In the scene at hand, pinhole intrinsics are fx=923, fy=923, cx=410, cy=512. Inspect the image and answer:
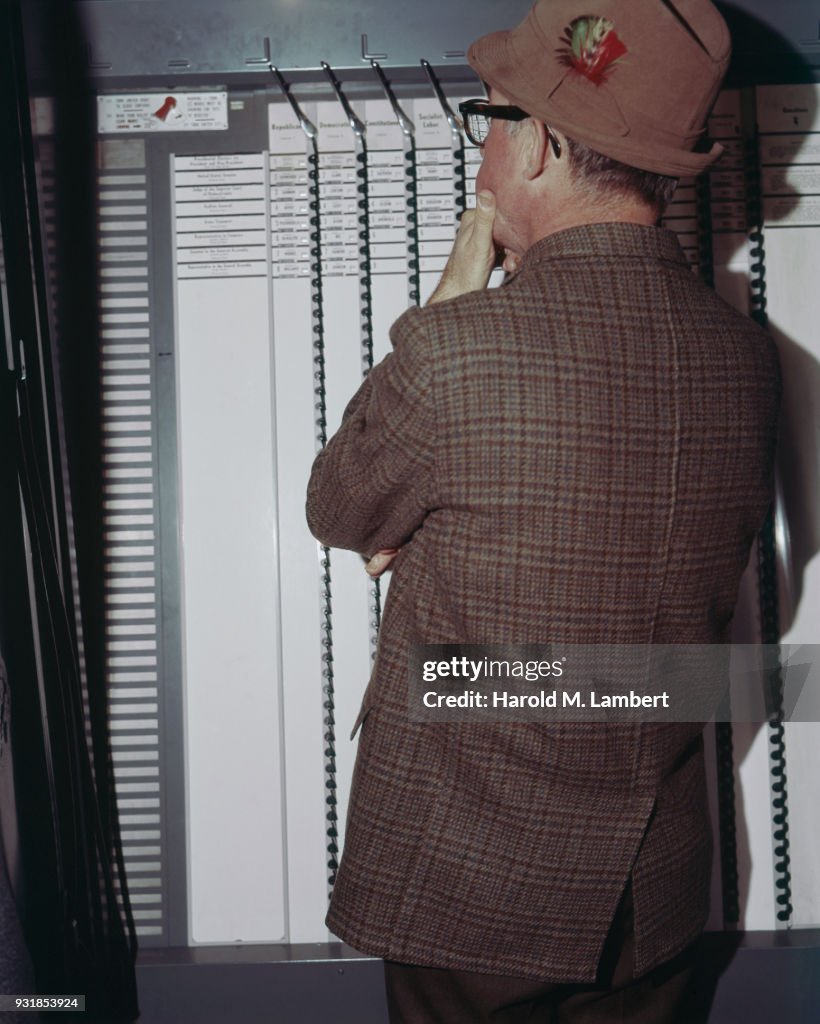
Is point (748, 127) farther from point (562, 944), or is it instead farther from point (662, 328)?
point (562, 944)

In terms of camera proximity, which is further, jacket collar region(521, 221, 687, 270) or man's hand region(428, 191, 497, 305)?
man's hand region(428, 191, 497, 305)

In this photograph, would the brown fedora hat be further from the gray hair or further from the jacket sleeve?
the jacket sleeve

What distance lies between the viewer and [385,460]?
33.4 inches

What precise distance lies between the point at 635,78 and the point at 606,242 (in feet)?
A: 0.50

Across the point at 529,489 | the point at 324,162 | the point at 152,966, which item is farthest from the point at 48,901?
the point at 324,162

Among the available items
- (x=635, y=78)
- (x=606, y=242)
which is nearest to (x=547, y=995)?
(x=606, y=242)

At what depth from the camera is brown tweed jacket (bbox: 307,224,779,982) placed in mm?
821

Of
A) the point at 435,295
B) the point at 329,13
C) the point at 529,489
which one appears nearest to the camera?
the point at 529,489

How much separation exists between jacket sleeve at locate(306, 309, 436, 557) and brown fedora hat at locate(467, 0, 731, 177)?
0.81 ft

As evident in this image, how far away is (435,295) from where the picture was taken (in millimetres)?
1045

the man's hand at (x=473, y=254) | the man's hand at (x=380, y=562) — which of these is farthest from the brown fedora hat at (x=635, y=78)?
the man's hand at (x=380, y=562)

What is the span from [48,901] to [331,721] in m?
0.42

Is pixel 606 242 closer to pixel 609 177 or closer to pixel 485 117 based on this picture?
pixel 609 177

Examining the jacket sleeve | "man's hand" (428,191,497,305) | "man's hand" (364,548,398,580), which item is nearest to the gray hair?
"man's hand" (428,191,497,305)
